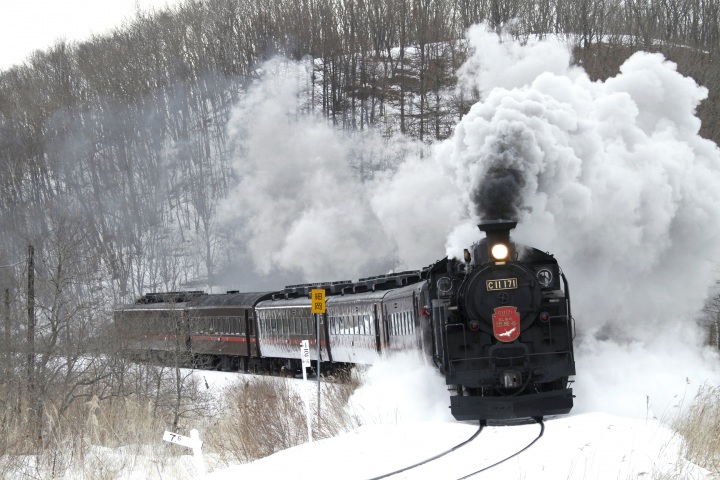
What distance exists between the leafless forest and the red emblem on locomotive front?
42.6 metres

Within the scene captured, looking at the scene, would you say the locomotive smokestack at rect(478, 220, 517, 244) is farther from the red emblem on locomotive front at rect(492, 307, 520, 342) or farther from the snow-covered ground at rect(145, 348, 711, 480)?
the snow-covered ground at rect(145, 348, 711, 480)

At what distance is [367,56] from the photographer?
63.1 metres

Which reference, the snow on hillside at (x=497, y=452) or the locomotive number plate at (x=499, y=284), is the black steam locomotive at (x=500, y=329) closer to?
the locomotive number plate at (x=499, y=284)

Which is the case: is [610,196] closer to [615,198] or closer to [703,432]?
[615,198]

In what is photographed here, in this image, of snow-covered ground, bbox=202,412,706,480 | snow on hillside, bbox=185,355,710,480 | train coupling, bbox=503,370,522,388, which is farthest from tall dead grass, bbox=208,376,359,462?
train coupling, bbox=503,370,522,388

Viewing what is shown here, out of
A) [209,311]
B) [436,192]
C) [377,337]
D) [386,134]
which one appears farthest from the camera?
[386,134]

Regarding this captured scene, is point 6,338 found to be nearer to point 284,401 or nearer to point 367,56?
point 284,401

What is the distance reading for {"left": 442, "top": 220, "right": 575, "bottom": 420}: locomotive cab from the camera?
40.5 ft

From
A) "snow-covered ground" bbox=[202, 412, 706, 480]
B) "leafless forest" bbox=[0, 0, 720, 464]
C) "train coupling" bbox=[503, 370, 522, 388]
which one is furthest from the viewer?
"leafless forest" bbox=[0, 0, 720, 464]

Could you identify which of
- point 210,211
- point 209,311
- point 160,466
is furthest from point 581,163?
point 210,211

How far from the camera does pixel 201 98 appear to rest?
203 ft

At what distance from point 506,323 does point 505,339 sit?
0.22 meters

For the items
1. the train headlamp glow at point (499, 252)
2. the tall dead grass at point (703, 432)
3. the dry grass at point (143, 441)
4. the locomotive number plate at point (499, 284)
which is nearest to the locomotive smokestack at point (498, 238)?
the train headlamp glow at point (499, 252)

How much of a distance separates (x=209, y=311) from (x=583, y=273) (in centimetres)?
2041
